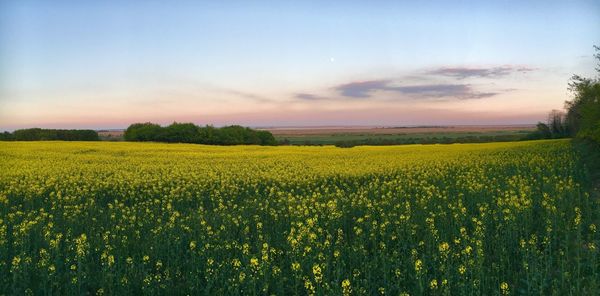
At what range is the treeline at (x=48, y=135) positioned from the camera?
2537 inches

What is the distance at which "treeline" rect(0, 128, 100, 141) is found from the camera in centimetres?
6444

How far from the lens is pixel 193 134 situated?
76938mm

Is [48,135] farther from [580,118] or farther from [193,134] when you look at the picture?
[580,118]

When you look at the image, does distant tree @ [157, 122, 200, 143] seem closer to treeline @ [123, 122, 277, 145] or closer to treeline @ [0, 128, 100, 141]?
treeline @ [123, 122, 277, 145]

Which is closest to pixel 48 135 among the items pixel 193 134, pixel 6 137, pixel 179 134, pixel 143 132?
pixel 6 137

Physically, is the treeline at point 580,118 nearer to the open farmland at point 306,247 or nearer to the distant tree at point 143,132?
the open farmland at point 306,247

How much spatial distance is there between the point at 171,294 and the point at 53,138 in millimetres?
69577

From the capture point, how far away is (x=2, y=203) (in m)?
16.3

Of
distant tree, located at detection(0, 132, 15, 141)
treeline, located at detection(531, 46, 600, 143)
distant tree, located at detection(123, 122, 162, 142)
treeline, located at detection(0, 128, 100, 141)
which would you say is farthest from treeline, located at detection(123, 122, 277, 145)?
treeline, located at detection(531, 46, 600, 143)

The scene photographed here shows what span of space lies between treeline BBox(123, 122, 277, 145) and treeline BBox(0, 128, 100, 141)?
6.92 m

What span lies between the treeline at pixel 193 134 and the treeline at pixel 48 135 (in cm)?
692

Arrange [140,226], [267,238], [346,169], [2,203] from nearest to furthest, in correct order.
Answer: [267,238], [140,226], [2,203], [346,169]

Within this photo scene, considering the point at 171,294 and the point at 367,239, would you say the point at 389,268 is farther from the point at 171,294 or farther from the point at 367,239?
the point at 171,294

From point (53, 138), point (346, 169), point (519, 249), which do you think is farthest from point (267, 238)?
point (53, 138)
